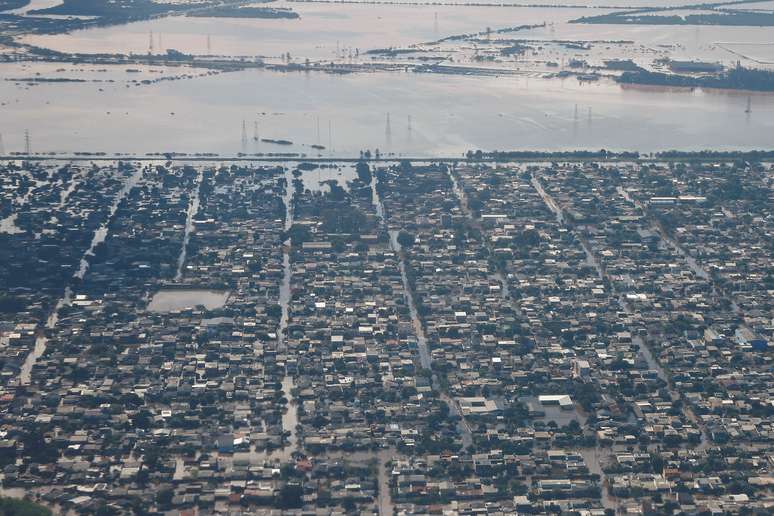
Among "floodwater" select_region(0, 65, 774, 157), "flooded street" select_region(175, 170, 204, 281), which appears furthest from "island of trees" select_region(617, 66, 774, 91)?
"flooded street" select_region(175, 170, 204, 281)

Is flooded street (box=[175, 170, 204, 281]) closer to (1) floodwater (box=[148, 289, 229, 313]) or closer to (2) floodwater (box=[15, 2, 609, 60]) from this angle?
(1) floodwater (box=[148, 289, 229, 313])

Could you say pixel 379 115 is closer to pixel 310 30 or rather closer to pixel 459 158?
pixel 459 158

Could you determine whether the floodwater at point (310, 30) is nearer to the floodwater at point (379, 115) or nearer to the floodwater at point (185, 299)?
the floodwater at point (379, 115)

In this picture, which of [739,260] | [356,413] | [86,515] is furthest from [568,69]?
[86,515]

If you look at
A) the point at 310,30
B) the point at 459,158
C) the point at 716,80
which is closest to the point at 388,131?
the point at 459,158

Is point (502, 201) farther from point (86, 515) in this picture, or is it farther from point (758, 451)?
point (86, 515)

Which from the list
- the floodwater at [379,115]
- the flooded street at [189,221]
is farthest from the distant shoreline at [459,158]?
the flooded street at [189,221]
